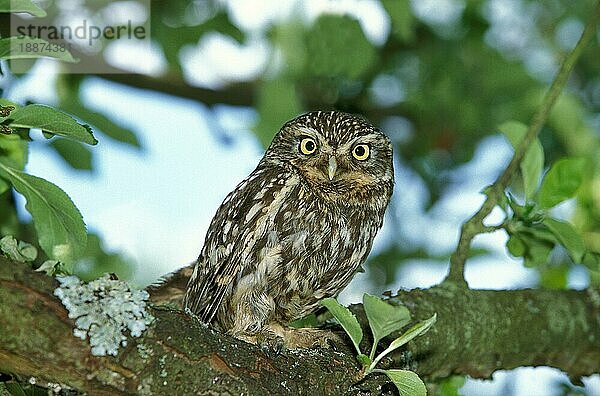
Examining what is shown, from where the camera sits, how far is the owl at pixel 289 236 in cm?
279

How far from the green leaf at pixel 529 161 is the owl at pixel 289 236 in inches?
20.4

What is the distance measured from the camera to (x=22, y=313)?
173 cm

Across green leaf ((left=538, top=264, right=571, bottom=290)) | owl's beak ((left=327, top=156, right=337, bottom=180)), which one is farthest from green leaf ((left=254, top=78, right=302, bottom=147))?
green leaf ((left=538, top=264, right=571, bottom=290))

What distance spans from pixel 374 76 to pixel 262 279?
9.87ft

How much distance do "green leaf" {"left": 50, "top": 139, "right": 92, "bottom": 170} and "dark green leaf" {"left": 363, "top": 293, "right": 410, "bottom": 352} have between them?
73.6 inches

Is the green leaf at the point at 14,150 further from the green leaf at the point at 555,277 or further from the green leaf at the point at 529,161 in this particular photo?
the green leaf at the point at 555,277

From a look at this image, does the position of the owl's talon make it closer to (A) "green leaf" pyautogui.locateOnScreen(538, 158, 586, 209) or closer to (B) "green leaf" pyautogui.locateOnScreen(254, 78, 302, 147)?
(A) "green leaf" pyautogui.locateOnScreen(538, 158, 586, 209)

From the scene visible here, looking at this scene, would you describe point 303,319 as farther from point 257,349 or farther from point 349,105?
point 349,105

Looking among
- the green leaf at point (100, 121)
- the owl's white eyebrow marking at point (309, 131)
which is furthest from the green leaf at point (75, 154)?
the owl's white eyebrow marking at point (309, 131)

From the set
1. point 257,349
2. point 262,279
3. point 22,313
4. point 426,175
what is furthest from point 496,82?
point 22,313

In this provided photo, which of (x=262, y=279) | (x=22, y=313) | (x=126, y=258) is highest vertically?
(x=22, y=313)

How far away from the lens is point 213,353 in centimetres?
202

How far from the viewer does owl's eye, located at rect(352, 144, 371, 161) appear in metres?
3.22

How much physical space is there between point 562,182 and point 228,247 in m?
1.19
